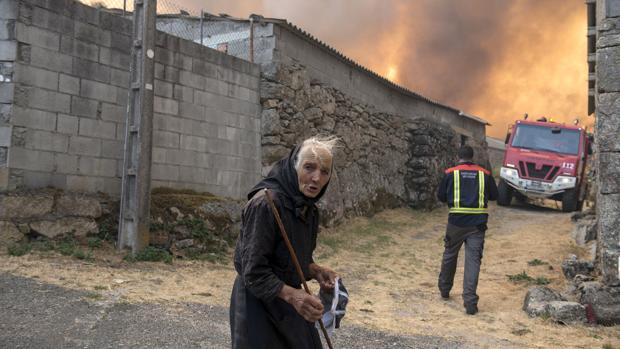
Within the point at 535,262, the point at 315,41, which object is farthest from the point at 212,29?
the point at 535,262

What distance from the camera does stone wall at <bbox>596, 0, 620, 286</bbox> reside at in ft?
20.1

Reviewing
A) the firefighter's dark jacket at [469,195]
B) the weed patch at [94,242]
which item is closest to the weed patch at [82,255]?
the weed patch at [94,242]

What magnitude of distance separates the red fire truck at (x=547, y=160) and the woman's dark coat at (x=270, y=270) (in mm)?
13575

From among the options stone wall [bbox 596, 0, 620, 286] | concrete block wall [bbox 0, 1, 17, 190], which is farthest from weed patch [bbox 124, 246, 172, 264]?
stone wall [bbox 596, 0, 620, 286]

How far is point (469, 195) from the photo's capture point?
6.66 metres

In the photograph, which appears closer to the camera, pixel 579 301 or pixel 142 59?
pixel 579 301

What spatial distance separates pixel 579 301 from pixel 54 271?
6.25 metres

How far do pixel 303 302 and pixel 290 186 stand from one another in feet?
1.76

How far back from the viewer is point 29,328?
439 cm

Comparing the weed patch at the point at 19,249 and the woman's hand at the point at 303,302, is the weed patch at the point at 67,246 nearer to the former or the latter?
the weed patch at the point at 19,249

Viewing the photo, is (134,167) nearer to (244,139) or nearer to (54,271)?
(54,271)

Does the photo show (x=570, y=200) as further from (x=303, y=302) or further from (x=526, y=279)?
(x=303, y=302)

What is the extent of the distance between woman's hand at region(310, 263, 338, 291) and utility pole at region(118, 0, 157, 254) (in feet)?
17.5

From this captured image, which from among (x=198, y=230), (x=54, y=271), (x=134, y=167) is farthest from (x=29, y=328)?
(x=198, y=230)
